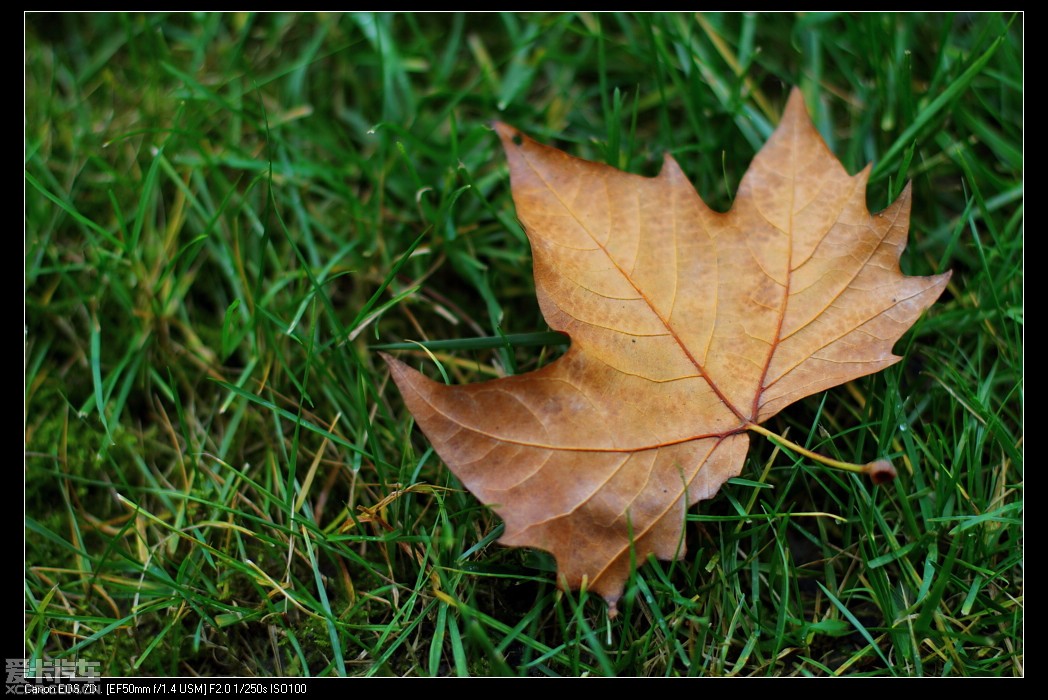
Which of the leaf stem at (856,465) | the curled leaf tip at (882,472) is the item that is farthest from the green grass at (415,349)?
the curled leaf tip at (882,472)

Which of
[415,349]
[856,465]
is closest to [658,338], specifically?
[856,465]

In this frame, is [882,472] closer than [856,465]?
Yes

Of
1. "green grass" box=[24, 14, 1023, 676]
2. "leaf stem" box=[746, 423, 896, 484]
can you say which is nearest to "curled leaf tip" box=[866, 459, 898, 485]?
"leaf stem" box=[746, 423, 896, 484]

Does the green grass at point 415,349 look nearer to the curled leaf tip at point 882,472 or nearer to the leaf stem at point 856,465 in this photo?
the leaf stem at point 856,465

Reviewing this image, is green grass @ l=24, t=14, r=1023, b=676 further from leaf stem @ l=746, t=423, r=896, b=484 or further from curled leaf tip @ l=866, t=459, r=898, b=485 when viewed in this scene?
curled leaf tip @ l=866, t=459, r=898, b=485

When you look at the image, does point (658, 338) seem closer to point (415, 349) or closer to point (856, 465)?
point (856, 465)
